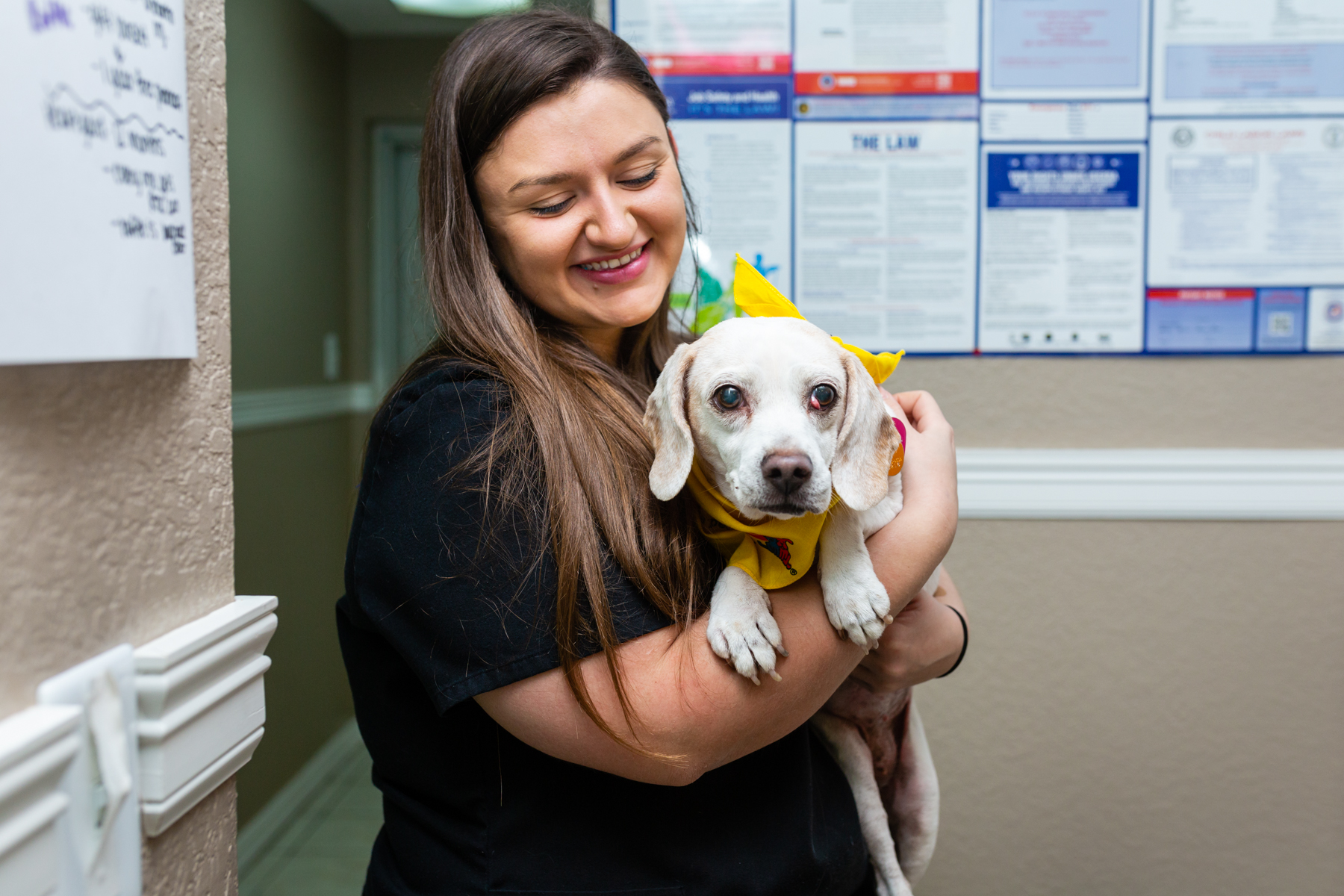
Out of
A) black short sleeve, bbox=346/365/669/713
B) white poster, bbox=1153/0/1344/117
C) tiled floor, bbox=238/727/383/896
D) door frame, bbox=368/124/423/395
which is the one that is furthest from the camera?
door frame, bbox=368/124/423/395

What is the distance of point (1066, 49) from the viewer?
5.40 feet

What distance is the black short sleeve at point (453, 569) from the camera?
0.70 m

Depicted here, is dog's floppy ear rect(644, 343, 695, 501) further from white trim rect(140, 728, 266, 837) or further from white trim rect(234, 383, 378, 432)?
white trim rect(234, 383, 378, 432)

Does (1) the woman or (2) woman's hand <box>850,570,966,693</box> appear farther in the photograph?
(2) woman's hand <box>850,570,966,693</box>

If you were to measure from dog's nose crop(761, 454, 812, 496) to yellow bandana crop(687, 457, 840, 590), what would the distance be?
0.05 meters

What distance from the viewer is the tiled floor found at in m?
2.43

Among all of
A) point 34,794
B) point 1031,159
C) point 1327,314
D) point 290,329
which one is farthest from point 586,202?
point 290,329

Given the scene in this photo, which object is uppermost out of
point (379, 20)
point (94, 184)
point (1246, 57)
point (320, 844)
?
point (379, 20)

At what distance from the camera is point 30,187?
0.46 meters

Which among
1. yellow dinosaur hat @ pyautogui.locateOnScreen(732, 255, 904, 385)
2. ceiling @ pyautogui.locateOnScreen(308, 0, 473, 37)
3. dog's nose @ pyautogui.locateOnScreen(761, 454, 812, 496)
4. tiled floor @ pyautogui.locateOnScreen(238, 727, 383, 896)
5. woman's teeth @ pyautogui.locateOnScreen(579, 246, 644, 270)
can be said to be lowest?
tiled floor @ pyautogui.locateOnScreen(238, 727, 383, 896)

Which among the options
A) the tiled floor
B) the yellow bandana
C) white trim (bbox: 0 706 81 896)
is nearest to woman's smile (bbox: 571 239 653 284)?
the yellow bandana

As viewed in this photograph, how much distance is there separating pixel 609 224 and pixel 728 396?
8.7 inches

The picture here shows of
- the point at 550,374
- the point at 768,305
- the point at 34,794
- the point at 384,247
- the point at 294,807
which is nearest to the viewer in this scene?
the point at 34,794

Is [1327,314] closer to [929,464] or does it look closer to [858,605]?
[929,464]
